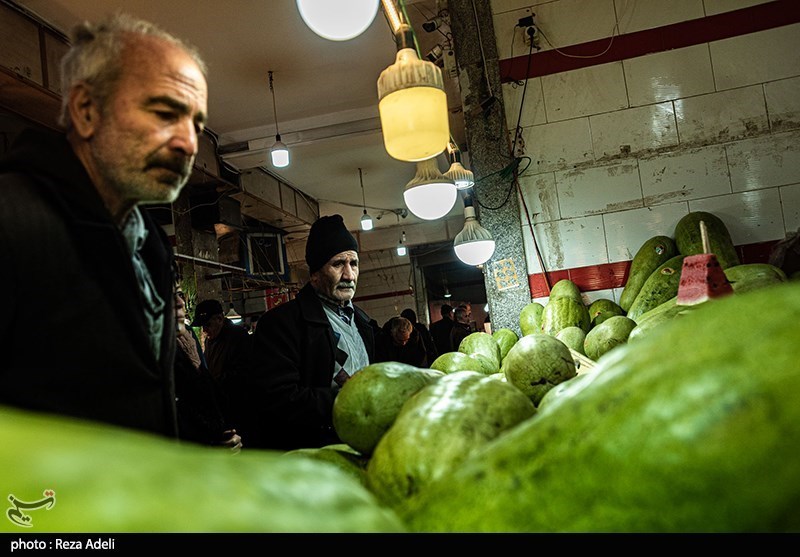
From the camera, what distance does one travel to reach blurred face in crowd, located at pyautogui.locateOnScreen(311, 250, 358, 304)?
11.2 ft

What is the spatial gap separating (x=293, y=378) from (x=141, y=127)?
73.4 inches

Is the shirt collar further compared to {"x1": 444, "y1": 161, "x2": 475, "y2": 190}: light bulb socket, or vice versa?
{"x1": 444, "y1": 161, "x2": 475, "y2": 190}: light bulb socket

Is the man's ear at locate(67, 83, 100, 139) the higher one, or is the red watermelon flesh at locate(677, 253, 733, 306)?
the man's ear at locate(67, 83, 100, 139)

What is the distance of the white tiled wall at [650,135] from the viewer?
14.8 feet

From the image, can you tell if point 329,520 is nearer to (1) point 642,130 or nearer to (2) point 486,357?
(2) point 486,357

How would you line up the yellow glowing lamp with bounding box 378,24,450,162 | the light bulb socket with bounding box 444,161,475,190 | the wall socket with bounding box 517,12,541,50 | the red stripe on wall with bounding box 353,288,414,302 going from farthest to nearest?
the red stripe on wall with bounding box 353,288,414,302 < the light bulb socket with bounding box 444,161,475,190 < the wall socket with bounding box 517,12,541,50 < the yellow glowing lamp with bounding box 378,24,450,162

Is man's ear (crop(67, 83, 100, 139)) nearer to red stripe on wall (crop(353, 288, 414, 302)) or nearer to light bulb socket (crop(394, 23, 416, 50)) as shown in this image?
light bulb socket (crop(394, 23, 416, 50))

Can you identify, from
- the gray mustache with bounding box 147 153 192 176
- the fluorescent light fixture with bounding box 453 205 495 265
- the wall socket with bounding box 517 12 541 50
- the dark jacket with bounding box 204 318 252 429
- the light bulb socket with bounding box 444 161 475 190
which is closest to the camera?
the gray mustache with bounding box 147 153 192 176

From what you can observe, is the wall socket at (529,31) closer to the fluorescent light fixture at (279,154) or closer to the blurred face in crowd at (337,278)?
the blurred face in crowd at (337,278)

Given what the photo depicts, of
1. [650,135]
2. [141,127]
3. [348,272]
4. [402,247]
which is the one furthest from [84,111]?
[402,247]

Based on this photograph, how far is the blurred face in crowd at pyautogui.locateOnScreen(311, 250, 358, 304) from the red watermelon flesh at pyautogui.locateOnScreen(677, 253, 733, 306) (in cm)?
211

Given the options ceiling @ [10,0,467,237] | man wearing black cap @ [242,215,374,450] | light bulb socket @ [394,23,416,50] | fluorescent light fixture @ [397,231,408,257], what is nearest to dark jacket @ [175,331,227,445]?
man wearing black cap @ [242,215,374,450]

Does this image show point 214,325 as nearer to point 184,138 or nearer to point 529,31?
point 529,31

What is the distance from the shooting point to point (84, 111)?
1390mm
